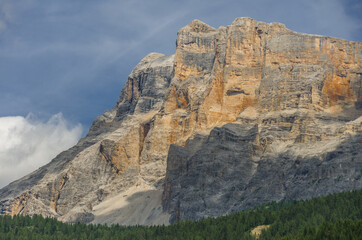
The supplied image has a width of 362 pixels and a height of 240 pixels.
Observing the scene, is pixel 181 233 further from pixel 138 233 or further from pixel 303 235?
pixel 303 235

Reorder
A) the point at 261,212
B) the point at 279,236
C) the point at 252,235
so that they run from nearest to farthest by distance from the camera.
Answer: the point at 279,236 → the point at 252,235 → the point at 261,212

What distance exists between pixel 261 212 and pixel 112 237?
29495 millimetres

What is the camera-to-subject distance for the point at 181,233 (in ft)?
623

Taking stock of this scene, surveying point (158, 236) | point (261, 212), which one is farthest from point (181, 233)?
point (261, 212)

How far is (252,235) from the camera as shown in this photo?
599 ft

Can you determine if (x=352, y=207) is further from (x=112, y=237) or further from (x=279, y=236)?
(x=112, y=237)

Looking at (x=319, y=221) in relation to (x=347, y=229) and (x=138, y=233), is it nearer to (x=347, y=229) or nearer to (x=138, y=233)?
(x=347, y=229)

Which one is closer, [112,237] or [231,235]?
[231,235]

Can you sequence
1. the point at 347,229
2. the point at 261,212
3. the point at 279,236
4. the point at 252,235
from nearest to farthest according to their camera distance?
the point at 347,229 → the point at 279,236 → the point at 252,235 → the point at 261,212

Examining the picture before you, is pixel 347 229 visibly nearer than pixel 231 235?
Yes

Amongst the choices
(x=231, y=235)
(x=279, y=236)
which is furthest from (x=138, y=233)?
(x=279, y=236)

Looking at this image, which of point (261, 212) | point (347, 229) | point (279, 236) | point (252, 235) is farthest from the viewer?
point (261, 212)

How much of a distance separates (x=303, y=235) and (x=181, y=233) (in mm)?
35788

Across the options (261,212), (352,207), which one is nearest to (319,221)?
(352,207)
